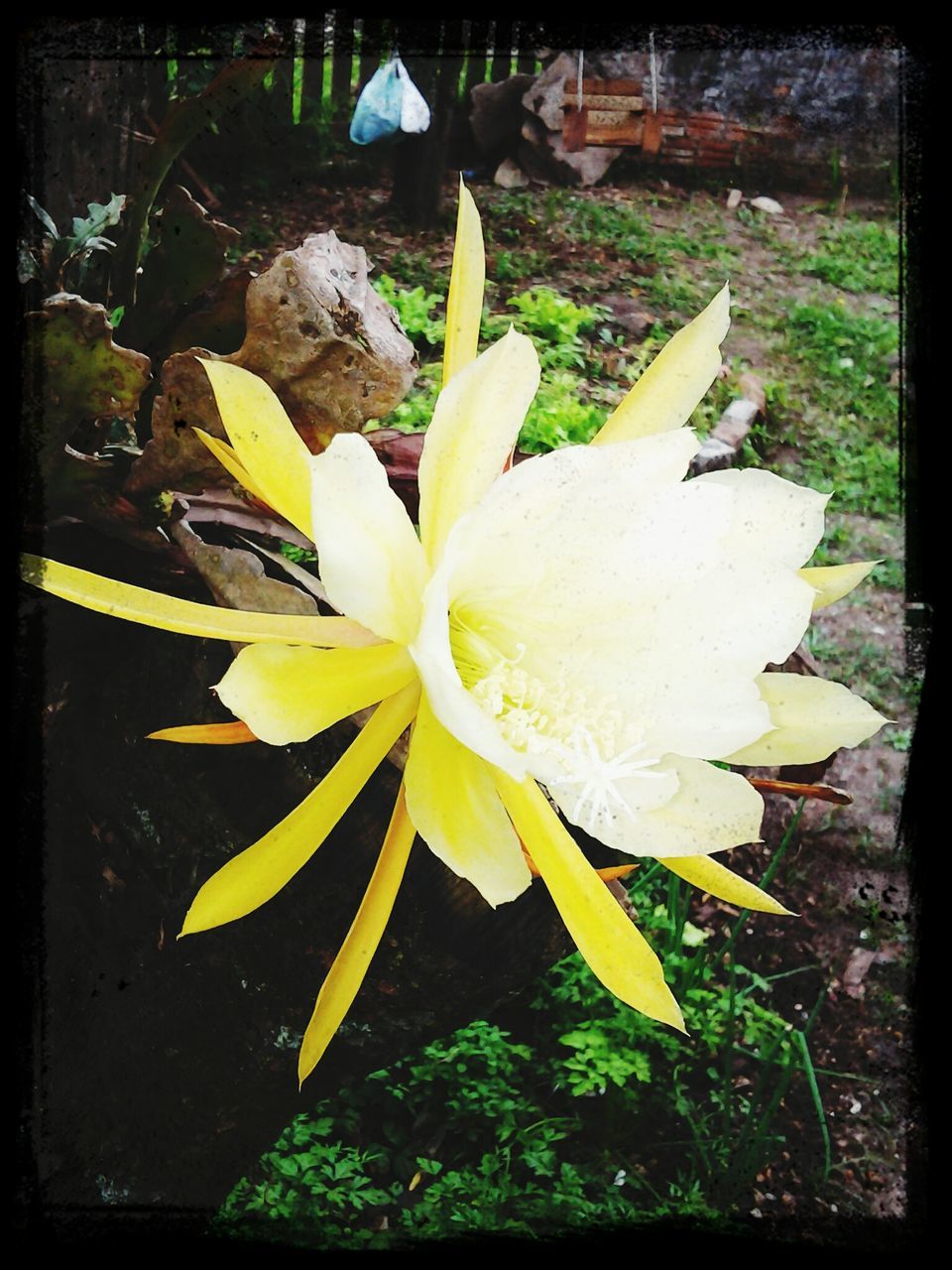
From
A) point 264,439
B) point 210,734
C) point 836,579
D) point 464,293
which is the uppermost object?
point 464,293

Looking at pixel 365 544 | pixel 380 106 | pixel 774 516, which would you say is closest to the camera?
pixel 365 544

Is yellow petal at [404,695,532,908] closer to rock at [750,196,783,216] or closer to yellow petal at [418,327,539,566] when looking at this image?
yellow petal at [418,327,539,566]

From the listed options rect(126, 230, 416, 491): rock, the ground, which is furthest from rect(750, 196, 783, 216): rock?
rect(126, 230, 416, 491): rock

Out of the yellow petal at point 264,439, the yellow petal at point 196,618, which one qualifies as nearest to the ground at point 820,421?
the yellow petal at point 264,439

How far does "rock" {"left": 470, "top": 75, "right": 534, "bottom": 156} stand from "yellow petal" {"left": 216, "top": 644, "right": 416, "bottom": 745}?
0.55 meters

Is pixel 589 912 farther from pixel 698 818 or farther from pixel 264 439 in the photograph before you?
pixel 264 439

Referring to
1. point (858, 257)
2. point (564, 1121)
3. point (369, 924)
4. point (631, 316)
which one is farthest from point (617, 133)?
point (564, 1121)

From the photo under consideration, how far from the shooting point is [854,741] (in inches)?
31.8

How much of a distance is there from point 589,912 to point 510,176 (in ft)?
2.32

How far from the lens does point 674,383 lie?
0.82m

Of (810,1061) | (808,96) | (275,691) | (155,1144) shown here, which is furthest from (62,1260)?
(808,96)

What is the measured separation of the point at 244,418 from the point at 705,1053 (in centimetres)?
75

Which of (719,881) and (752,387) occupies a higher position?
(752,387)

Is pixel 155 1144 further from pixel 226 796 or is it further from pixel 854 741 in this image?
pixel 854 741
